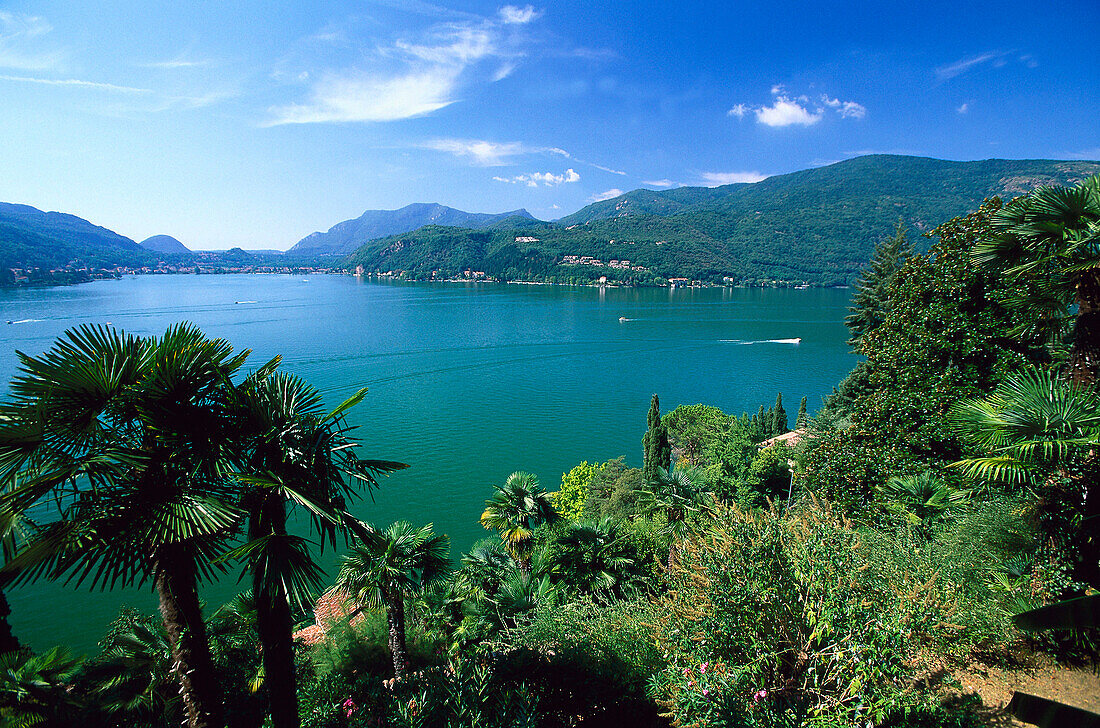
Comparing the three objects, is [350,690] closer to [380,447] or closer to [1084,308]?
[1084,308]

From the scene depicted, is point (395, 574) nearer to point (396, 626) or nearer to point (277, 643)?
point (396, 626)

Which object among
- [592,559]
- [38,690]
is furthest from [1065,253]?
[38,690]

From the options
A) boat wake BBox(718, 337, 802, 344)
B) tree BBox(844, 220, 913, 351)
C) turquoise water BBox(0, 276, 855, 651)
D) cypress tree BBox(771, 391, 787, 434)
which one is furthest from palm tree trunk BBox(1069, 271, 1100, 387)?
boat wake BBox(718, 337, 802, 344)

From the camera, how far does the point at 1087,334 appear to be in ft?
17.2

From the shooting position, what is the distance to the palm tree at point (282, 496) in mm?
3416

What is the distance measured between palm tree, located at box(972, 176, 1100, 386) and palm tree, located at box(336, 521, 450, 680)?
393 inches

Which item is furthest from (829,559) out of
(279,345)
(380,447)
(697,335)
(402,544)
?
(697,335)

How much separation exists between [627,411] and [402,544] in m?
31.6

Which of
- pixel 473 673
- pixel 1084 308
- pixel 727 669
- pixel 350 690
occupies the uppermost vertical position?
pixel 1084 308

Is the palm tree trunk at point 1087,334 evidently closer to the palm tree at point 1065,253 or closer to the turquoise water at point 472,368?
the palm tree at point 1065,253

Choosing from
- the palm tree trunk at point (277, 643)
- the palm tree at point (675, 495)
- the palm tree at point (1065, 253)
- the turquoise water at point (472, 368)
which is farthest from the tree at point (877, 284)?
the palm tree trunk at point (277, 643)

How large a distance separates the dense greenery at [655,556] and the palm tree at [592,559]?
149 cm

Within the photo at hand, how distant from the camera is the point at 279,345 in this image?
5669 centimetres

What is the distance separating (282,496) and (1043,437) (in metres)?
6.94
